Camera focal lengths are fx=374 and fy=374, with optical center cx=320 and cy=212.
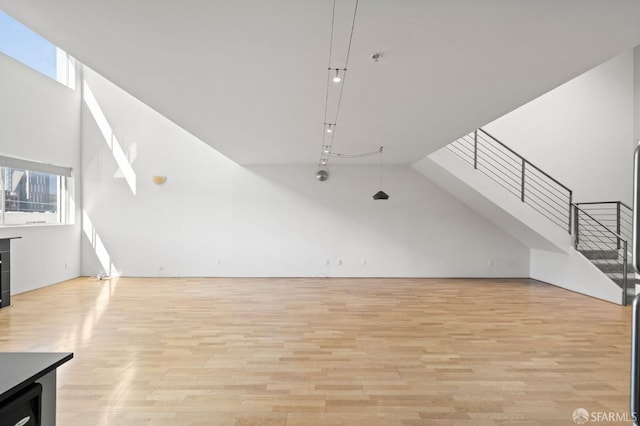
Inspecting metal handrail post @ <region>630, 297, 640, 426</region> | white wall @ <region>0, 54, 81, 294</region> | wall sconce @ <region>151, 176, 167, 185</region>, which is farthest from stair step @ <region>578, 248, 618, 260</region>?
white wall @ <region>0, 54, 81, 294</region>

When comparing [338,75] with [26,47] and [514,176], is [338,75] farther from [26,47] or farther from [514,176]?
[26,47]

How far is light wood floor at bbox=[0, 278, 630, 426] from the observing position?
9.02 feet

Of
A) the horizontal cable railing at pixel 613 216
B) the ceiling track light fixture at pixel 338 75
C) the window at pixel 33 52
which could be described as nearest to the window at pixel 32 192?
the window at pixel 33 52

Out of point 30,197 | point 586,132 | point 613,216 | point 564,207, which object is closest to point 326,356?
point 30,197

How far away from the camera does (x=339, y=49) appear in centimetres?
293

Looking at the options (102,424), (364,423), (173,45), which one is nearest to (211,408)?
(102,424)

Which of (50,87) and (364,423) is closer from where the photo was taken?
(364,423)

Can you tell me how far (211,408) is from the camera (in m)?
2.76

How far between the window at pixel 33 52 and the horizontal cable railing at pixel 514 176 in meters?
8.52

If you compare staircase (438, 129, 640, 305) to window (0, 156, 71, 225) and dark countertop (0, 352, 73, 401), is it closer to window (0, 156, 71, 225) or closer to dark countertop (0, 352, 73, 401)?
dark countertop (0, 352, 73, 401)

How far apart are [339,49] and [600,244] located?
7.85m

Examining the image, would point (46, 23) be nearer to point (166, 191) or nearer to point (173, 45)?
point (173, 45)

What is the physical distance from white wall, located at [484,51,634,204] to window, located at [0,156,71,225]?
395 inches

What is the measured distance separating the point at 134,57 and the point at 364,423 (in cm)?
334
